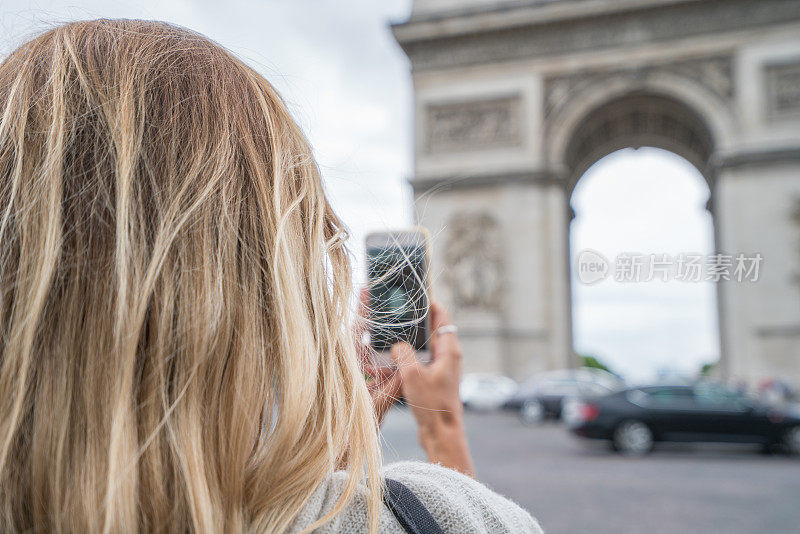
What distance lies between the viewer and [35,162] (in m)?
0.93

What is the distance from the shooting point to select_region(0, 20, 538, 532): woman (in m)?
0.83

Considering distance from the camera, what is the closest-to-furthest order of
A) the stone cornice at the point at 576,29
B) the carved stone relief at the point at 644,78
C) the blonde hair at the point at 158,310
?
1. the blonde hair at the point at 158,310
2. the stone cornice at the point at 576,29
3. the carved stone relief at the point at 644,78

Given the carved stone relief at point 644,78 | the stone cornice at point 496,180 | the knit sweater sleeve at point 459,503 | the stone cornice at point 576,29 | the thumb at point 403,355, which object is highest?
the stone cornice at point 576,29

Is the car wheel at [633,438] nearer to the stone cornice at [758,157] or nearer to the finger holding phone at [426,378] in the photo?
the stone cornice at [758,157]

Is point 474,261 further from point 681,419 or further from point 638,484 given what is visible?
point 638,484

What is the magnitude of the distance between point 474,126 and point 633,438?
12.6 m

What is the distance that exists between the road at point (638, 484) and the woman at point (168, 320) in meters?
2.91

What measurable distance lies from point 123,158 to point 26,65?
24 centimetres

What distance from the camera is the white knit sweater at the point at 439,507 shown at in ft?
3.01

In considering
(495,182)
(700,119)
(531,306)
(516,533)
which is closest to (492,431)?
(531,306)

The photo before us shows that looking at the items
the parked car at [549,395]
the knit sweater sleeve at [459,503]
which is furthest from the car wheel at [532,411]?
the knit sweater sleeve at [459,503]

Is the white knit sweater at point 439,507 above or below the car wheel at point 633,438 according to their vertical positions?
above

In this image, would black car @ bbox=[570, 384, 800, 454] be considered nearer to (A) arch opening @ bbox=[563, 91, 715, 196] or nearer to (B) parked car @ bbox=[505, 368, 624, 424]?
(B) parked car @ bbox=[505, 368, 624, 424]

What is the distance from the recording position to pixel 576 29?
74.8ft
